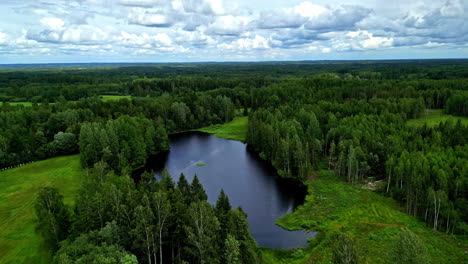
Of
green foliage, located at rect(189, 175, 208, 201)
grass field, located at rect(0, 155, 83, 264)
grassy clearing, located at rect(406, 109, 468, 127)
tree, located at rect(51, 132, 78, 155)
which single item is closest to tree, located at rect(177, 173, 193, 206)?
green foliage, located at rect(189, 175, 208, 201)

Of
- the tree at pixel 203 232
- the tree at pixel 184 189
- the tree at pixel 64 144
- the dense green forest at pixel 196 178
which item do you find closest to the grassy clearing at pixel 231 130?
the dense green forest at pixel 196 178

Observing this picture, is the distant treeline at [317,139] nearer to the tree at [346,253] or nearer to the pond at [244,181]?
the pond at [244,181]

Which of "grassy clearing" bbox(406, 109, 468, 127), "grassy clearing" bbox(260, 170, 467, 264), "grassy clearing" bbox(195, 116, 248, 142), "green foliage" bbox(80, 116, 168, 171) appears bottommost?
"grassy clearing" bbox(195, 116, 248, 142)

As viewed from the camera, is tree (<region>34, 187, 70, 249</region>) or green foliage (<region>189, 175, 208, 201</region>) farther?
green foliage (<region>189, 175, 208, 201</region>)

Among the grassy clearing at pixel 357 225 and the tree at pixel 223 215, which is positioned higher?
the tree at pixel 223 215

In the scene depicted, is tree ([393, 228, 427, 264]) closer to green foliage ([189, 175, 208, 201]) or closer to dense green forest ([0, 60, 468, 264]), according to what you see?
dense green forest ([0, 60, 468, 264])

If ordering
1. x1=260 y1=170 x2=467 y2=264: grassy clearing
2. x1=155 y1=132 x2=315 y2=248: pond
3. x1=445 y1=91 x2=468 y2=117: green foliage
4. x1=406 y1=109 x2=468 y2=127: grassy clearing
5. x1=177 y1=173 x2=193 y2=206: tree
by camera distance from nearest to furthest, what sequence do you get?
1. x1=260 y1=170 x2=467 y2=264: grassy clearing
2. x1=177 y1=173 x2=193 y2=206: tree
3. x1=155 y1=132 x2=315 y2=248: pond
4. x1=406 y1=109 x2=468 y2=127: grassy clearing
5. x1=445 y1=91 x2=468 y2=117: green foliage
